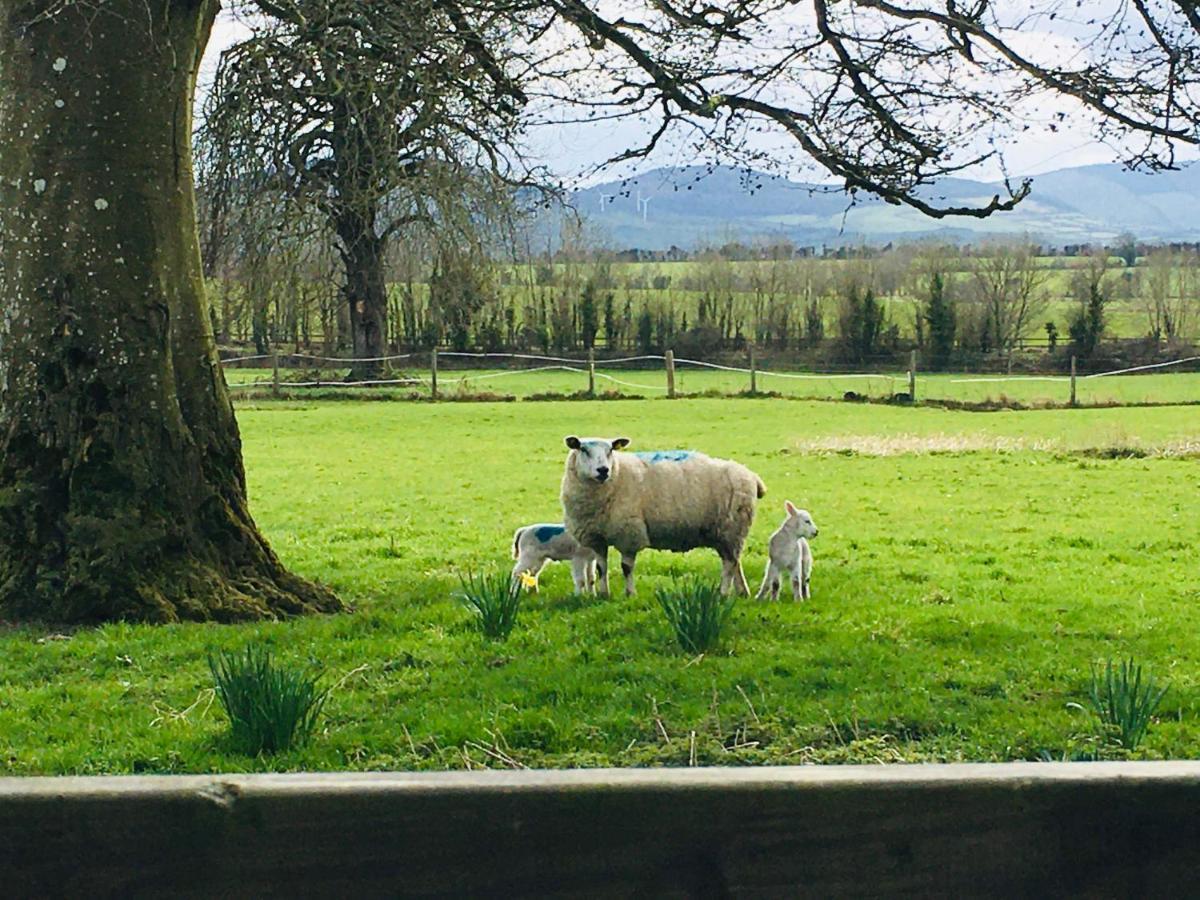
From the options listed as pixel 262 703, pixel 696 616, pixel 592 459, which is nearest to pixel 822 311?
pixel 592 459

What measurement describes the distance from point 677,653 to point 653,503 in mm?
1869

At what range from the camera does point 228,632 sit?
7.13 metres

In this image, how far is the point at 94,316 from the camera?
7.27m

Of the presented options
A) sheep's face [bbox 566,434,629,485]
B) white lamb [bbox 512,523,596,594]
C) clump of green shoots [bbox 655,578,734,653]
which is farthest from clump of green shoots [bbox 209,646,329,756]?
white lamb [bbox 512,523,596,594]

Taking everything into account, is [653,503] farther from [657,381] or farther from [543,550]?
[657,381]

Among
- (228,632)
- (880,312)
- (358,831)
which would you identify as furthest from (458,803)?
(880,312)

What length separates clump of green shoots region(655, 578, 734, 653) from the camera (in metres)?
6.55

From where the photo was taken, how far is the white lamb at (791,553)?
8.50 meters

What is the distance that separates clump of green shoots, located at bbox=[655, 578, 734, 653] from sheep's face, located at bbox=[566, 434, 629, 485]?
1.62 metres

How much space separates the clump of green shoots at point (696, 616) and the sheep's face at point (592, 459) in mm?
1621

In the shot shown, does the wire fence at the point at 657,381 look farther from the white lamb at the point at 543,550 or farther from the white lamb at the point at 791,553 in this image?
the white lamb at the point at 543,550

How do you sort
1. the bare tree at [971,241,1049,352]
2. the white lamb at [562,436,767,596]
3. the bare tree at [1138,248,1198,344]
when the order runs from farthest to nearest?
the bare tree at [1138,248,1198,344] → the bare tree at [971,241,1049,352] → the white lamb at [562,436,767,596]

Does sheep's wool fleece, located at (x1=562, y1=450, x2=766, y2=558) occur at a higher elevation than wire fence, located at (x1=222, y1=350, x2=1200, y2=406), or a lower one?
higher

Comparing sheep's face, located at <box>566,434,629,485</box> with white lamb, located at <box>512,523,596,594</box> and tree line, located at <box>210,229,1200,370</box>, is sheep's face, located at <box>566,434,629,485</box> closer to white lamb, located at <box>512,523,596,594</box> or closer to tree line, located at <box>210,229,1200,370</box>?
white lamb, located at <box>512,523,596,594</box>
